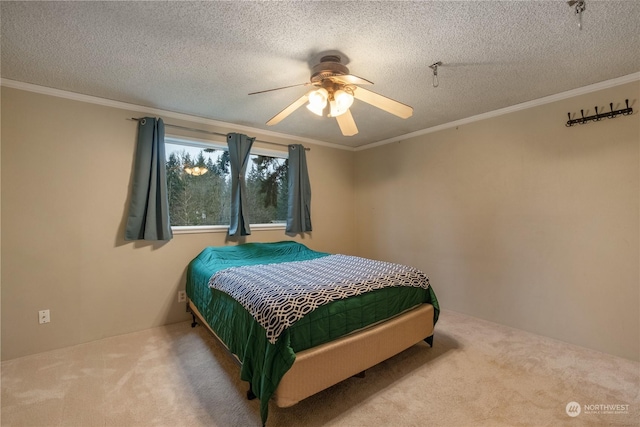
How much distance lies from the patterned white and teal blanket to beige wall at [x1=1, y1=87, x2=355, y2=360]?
3.54 feet

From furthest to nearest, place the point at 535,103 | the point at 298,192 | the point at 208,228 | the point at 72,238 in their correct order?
the point at 298,192 → the point at 208,228 → the point at 535,103 → the point at 72,238

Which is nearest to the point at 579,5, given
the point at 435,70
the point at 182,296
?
the point at 435,70

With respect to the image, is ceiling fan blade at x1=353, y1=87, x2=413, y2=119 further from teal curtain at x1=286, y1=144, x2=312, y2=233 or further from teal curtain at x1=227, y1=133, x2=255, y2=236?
teal curtain at x1=286, y1=144, x2=312, y2=233

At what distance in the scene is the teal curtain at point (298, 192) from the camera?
12.5 feet

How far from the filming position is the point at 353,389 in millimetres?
1881

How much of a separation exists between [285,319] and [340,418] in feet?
2.23

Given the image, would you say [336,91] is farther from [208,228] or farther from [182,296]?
[182,296]

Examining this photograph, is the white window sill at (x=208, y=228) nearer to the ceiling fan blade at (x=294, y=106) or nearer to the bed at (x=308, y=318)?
the bed at (x=308, y=318)

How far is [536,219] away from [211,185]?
3558 millimetres

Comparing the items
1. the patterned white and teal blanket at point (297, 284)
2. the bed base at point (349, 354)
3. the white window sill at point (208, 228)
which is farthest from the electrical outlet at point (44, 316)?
the bed base at point (349, 354)

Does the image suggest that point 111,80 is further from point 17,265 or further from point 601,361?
point 601,361

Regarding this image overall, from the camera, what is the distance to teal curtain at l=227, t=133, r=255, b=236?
332 cm

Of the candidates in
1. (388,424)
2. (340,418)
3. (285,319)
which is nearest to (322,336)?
(285,319)

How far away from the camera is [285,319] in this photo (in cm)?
157
